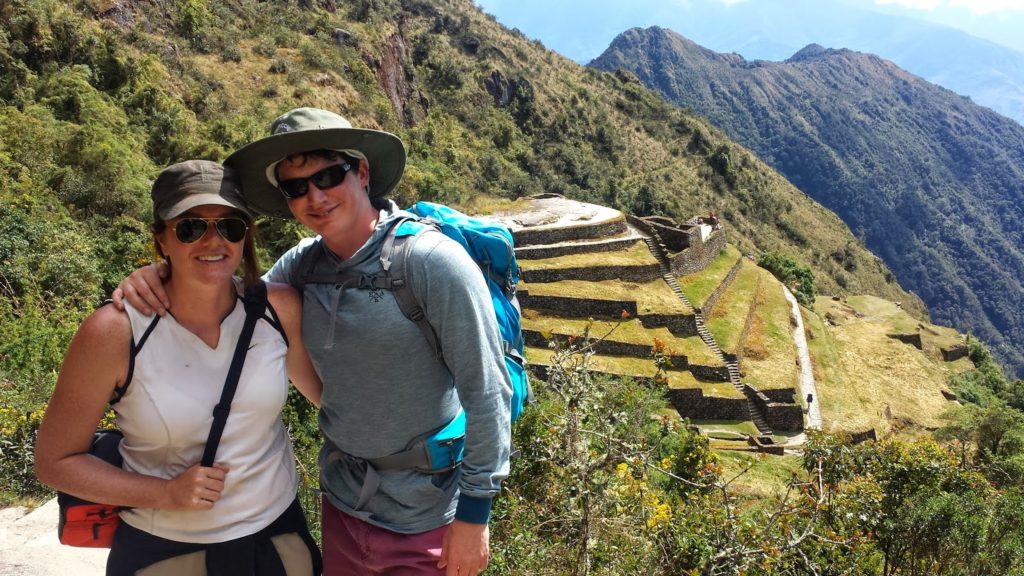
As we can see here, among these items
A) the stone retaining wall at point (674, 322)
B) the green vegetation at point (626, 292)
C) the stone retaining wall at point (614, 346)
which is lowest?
the stone retaining wall at point (614, 346)

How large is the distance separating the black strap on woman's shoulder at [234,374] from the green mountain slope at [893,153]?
9934 centimetres

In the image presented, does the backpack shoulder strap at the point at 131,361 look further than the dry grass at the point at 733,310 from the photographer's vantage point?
No

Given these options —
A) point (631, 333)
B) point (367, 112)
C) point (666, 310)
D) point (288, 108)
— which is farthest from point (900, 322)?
point (288, 108)

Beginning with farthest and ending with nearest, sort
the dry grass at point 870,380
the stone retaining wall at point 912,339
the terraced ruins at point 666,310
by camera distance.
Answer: the stone retaining wall at point 912,339 → the dry grass at point 870,380 → the terraced ruins at point 666,310

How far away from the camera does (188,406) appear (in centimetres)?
153

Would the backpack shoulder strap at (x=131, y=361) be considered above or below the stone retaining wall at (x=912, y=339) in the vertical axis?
above

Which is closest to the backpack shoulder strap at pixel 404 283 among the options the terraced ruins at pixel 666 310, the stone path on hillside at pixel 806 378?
the terraced ruins at pixel 666 310

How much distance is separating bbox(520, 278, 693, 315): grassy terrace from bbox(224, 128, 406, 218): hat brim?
44.3 ft

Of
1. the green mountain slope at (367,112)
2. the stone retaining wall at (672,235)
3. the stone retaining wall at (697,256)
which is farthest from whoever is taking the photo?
the stone retaining wall at (672,235)

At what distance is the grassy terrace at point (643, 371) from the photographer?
13500 millimetres

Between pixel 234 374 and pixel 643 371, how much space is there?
13.0m

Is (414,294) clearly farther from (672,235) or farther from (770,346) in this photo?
(672,235)

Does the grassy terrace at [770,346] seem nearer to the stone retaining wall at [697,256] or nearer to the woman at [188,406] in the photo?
the stone retaining wall at [697,256]

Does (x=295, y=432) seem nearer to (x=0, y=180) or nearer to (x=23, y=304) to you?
(x=23, y=304)
